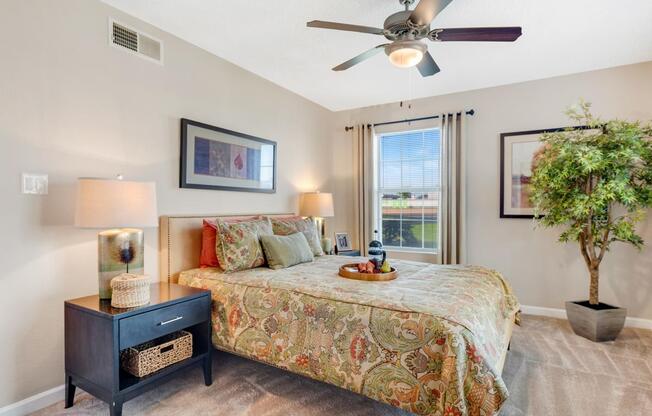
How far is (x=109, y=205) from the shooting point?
6.39 ft

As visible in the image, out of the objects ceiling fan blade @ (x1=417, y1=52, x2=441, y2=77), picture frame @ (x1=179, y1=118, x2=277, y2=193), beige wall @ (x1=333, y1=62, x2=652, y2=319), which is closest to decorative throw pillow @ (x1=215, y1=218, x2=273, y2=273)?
picture frame @ (x1=179, y1=118, x2=277, y2=193)

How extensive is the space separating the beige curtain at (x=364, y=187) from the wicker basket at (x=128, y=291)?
10.5 feet

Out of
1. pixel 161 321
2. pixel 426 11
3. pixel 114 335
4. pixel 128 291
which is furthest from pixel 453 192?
pixel 114 335

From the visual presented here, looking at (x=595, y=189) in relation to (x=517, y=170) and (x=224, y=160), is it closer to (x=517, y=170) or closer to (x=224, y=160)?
(x=517, y=170)

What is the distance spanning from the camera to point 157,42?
2.71 meters

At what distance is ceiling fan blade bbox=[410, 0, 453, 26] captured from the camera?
1777 millimetres

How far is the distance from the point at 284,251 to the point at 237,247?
0.40 metres

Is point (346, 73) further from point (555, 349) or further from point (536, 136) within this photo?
point (555, 349)

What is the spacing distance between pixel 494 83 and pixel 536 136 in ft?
2.51

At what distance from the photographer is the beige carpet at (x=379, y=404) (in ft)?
6.66

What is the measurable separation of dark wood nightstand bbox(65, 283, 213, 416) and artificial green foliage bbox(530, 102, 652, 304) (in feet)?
10.7

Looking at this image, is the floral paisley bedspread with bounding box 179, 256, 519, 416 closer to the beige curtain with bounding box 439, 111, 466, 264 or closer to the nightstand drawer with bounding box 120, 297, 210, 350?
the nightstand drawer with bounding box 120, 297, 210, 350

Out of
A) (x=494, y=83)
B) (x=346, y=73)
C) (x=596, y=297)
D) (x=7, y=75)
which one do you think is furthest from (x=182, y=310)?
(x=494, y=83)

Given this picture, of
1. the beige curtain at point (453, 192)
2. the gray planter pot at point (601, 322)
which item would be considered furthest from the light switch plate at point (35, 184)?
the gray planter pot at point (601, 322)
